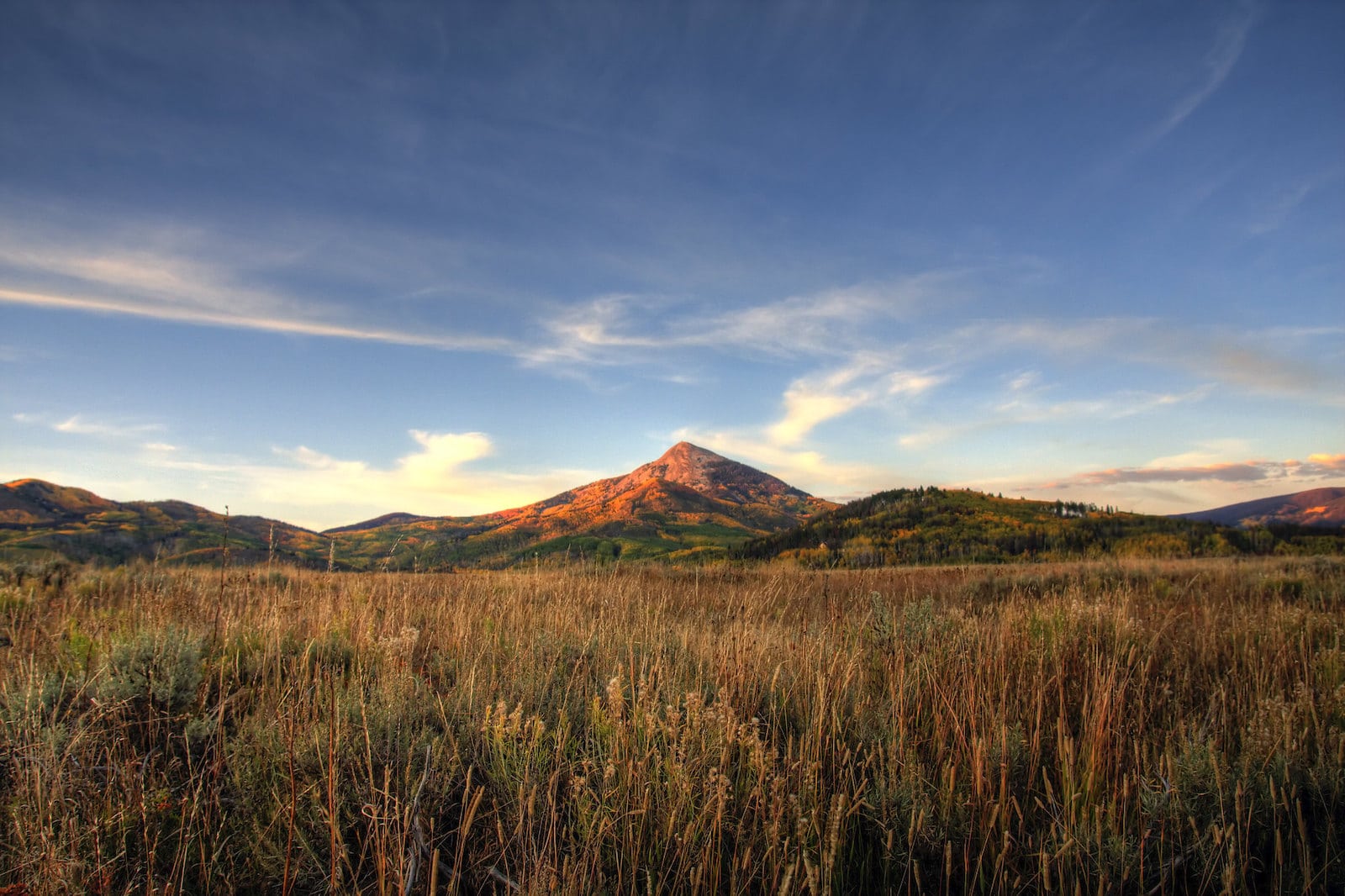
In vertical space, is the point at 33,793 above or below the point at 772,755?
below

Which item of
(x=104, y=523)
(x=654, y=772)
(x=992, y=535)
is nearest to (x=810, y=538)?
(x=992, y=535)

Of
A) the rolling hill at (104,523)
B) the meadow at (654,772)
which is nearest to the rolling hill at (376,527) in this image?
the rolling hill at (104,523)

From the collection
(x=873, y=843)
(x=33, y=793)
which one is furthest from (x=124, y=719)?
(x=873, y=843)

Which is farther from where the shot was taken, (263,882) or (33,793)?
(33,793)

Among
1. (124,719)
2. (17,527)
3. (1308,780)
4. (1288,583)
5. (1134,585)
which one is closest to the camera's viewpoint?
(1308,780)

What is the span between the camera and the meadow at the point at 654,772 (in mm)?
2133

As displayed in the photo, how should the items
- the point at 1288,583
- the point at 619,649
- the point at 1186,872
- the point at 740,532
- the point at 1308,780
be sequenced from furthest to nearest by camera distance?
the point at 740,532
the point at 1288,583
the point at 619,649
the point at 1308,780
the point at 1186,872

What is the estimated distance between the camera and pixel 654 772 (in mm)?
2438

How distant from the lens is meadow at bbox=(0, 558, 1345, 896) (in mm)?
2133

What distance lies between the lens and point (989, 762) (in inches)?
113

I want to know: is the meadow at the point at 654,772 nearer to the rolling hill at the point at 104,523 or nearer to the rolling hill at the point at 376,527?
the rolling hill at the point at 376,527

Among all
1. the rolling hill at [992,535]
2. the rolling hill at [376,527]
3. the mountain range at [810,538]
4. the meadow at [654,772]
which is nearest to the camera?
the meadow at [654,772]

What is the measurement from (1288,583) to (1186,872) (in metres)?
12.7

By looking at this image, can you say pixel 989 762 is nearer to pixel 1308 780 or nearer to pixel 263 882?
pixel 1308 780
